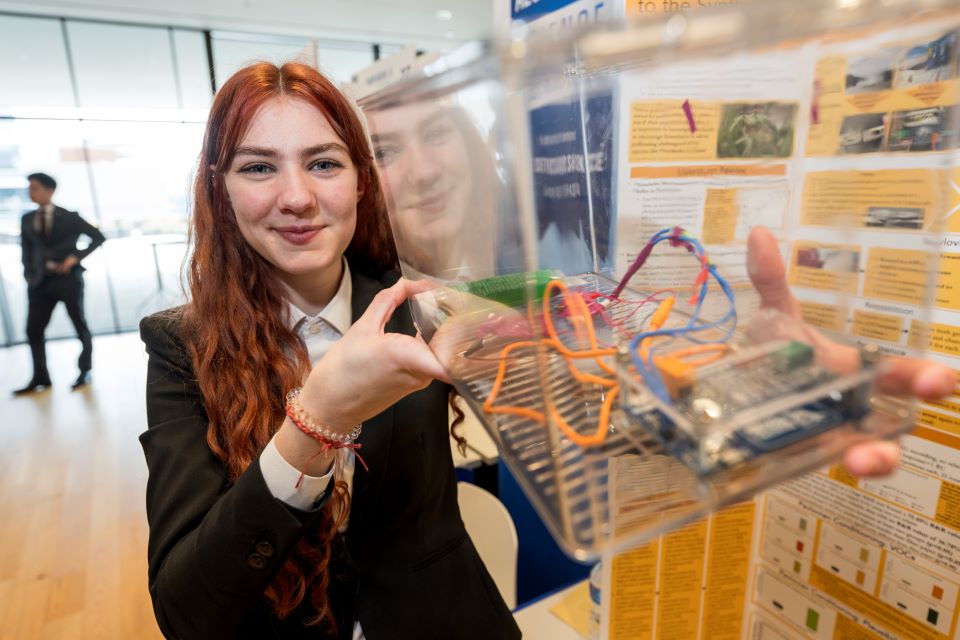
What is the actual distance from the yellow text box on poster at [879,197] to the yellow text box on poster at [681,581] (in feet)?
2.19

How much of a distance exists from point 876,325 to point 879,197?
0.41 ft

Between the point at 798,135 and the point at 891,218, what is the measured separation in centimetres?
12

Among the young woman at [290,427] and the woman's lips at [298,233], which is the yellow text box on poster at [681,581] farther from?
the woman's lips at [298,233]

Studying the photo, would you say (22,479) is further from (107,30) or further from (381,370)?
(107,30)

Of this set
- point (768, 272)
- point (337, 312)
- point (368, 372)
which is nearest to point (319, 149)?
point (337, 312)

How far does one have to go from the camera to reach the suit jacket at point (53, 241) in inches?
149

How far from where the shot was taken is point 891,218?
1.75ft

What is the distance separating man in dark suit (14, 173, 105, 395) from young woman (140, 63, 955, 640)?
3.69 metres

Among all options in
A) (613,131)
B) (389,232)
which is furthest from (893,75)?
(389,232)

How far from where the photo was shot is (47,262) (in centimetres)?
380

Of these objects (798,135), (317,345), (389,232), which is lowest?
(317,345)

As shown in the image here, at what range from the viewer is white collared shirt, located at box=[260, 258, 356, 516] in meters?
0.66

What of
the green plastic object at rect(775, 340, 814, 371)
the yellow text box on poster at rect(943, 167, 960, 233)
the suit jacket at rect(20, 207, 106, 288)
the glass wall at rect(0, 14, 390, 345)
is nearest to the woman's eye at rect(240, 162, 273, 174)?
the green plastic object at rect(775, 340, 814, 371)

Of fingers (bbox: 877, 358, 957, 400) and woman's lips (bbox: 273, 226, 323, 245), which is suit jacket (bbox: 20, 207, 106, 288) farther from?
fingers (bbox: 877, 358, 957, 400)
